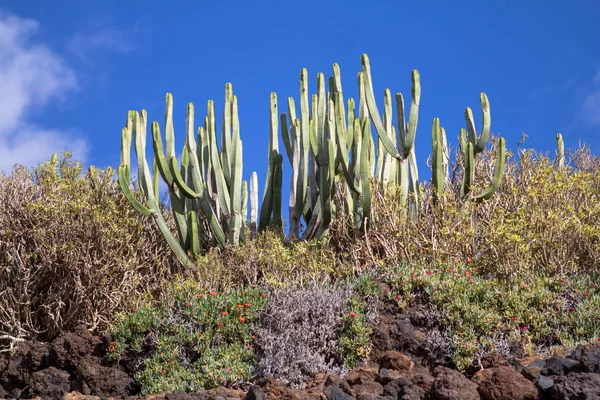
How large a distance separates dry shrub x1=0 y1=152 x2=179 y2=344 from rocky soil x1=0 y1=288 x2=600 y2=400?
74cm

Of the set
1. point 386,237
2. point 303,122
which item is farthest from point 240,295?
point 303,122

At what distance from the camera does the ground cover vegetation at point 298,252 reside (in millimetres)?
7164

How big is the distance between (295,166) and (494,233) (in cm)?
315

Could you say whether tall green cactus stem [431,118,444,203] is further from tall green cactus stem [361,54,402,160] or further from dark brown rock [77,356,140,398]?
dark brown rock [77,356,140,398]

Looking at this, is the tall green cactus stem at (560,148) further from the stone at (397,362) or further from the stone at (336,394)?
the stone at (336,394)

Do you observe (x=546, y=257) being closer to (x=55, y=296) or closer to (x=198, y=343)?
(x=198, y=343)

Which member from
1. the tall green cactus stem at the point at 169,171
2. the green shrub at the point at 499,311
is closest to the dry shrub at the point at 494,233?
the green shrub at the point at 499,311

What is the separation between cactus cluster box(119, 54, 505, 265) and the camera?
1024 cm

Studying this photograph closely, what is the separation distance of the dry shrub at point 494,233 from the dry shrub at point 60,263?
114 inches

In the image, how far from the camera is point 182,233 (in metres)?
10.6

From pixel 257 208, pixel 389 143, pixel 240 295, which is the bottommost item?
pixel 240 295

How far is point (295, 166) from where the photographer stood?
34.9 ft

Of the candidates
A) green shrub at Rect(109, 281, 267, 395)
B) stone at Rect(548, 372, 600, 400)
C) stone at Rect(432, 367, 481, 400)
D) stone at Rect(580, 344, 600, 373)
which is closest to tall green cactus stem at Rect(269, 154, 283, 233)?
green shrub at Rect(109, 281, 267, 395)

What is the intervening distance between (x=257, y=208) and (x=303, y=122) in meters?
1.48
